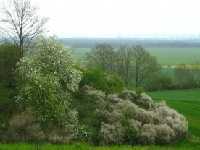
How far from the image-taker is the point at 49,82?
25141 millimetres

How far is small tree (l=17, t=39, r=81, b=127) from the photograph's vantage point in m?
25.1

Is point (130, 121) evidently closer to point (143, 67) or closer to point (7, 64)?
point (7, 64)

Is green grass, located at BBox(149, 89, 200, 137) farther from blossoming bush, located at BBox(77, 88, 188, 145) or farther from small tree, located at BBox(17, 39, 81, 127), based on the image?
small tree, located at BBox(17, 39, 81, 127)

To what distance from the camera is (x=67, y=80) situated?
29234 millimetres

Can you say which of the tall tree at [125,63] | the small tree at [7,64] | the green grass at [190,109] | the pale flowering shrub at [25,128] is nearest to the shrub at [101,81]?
the small tree at [7,64]

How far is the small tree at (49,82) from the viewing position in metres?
25.1

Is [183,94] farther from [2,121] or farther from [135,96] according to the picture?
[2,121]

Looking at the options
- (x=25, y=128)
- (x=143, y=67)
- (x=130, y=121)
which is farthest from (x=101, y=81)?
(x=143, y=67)

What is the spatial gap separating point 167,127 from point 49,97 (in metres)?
10.4

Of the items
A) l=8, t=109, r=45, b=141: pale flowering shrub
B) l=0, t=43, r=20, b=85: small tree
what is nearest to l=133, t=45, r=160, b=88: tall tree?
l=0, t=43, r=20, b=85: small tree

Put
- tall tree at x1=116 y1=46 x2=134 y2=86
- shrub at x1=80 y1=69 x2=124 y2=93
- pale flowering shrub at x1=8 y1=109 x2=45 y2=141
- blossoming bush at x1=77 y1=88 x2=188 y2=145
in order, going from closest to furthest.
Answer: pale flowering shrub at x1=8 y1=109 x2=45 y2=141 → blossoming bush at x1=77 y1=88 x2=188 y2=145 → shrub at x1=80 y1=69 x2=124 y2=93 → tall tree at x1=116 y1=46 x2=134 y2=86

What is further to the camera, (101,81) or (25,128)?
(101,81)

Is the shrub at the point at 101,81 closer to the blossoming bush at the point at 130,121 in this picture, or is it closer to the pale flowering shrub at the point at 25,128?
the blossoming bush at the point at 130,121

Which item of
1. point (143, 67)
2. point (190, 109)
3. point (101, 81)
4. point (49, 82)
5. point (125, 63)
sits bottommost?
point (190, 109)
